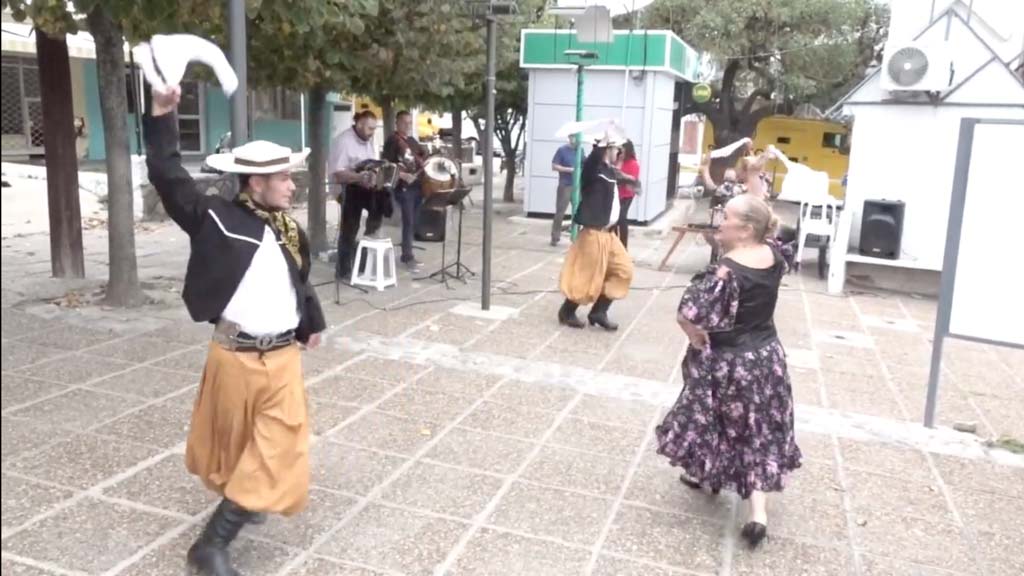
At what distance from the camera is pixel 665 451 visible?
3.88 metres

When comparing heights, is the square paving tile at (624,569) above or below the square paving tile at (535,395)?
below

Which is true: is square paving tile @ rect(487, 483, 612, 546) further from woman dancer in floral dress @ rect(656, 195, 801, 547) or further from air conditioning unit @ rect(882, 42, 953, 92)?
air conditioning unit @ rect(882, 42, 953, 92)

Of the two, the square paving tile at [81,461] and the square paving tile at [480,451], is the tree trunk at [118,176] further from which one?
the square paving tile at [480,451]

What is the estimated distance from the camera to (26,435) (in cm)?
432

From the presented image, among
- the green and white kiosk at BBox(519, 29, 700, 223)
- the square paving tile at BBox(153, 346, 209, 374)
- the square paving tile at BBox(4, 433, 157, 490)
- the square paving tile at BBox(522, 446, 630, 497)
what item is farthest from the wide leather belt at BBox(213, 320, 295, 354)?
the green and white kiosk at BBox(519, 29, 700, 223)

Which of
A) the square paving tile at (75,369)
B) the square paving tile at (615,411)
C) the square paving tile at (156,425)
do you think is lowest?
the square paving tile at (615,411)

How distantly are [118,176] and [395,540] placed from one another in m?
4.85

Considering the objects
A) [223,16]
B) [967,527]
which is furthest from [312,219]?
[967,527]

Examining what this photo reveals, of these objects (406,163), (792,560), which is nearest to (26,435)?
A: (792,560)

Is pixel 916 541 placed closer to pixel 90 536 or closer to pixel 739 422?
pixel 739 422

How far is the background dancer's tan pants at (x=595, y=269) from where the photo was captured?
276 inches

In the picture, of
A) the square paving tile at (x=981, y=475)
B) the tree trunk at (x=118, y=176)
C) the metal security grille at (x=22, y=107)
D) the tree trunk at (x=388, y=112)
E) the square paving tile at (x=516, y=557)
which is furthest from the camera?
the metal security grille at (x=22, y=107)

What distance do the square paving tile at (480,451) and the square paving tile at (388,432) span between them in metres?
0.11

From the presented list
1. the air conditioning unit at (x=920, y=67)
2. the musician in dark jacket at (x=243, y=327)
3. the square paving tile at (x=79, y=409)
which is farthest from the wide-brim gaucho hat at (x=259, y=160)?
the air conditioning unit at (x=920, y=67)
